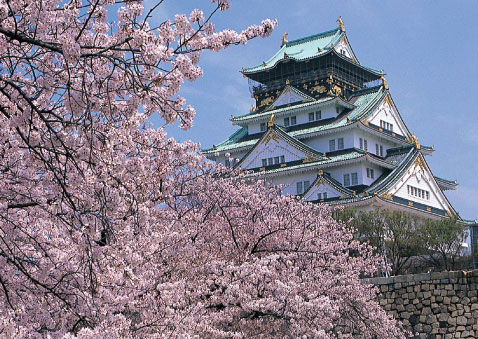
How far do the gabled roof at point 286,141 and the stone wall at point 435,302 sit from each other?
22653mm

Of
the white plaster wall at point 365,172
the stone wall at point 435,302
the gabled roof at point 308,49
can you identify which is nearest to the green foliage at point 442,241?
the stone wall at point 435,302

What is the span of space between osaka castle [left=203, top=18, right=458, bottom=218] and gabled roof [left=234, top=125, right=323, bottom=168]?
7 cm

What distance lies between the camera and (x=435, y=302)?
27.2m

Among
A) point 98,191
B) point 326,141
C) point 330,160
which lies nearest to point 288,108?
point 326,141

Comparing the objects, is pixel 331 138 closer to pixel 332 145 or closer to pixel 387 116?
pixel 332 145

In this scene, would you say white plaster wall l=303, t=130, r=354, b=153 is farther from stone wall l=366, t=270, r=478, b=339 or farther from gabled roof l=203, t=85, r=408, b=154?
stone wall l=366, t=270, r=478, b=339

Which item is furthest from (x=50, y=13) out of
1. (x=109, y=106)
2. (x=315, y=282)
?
(x=315, y=282)

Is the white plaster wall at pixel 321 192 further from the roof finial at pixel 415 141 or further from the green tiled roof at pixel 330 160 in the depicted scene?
the roof finial at pixel 415 141

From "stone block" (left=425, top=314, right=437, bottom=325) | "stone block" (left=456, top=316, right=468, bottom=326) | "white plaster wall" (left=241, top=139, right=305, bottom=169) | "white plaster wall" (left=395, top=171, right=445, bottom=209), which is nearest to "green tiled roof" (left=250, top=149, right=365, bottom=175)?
"white plaster wall" (left=241, top=139, right=305, bottom=169)

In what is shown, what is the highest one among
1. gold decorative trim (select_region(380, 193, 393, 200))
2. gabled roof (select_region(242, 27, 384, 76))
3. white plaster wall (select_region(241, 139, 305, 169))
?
gabled roof (select_region(242, 27, 384, 76))

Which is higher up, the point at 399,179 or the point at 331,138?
the point at 331,138

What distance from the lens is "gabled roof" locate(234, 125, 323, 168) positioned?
50.9 metres

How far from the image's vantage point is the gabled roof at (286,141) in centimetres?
5091

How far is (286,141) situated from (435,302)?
85.5 feet
